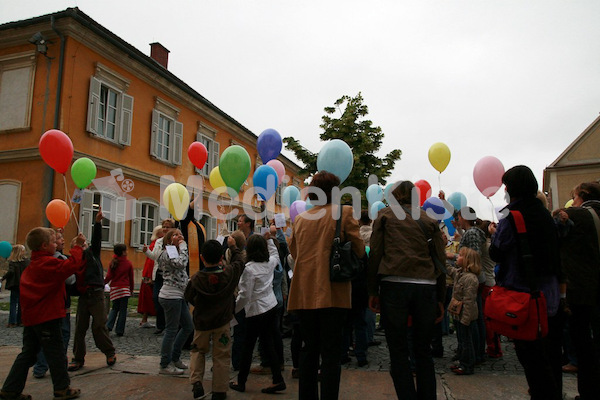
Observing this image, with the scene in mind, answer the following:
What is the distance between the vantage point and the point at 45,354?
12.8 ft

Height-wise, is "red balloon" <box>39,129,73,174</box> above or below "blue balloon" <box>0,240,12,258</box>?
above

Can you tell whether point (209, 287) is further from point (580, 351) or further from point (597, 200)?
point (597, 200)

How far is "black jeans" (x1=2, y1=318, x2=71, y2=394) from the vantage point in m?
3.89

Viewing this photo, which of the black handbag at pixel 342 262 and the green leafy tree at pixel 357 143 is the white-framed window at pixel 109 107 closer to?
the green leafy tree at pixel 357 143

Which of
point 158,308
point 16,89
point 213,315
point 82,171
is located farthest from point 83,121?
point 213,315

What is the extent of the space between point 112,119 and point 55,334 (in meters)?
13.3

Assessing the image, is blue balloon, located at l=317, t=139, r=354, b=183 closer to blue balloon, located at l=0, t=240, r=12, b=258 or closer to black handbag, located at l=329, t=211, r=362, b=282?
black handbag, located at l=329, t=211, r=362, b=282

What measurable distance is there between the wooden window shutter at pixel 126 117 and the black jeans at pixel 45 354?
512 inches

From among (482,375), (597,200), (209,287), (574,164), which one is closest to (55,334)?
(209,287)

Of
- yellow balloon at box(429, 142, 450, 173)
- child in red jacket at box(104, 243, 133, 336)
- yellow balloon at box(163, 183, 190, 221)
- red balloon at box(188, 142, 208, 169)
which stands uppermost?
red balloon at box(188, 142, 208, 169)

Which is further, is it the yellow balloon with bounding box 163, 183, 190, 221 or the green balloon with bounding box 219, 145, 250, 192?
the yellow balloon with bounding box 163, 183, 190, 221

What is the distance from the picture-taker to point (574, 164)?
28312 mm

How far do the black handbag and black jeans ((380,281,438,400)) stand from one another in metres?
0.33

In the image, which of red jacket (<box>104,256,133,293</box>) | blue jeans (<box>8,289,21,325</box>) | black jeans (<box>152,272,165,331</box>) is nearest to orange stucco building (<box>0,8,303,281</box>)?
blue jeans (<box>8,289,21,325</box>)
